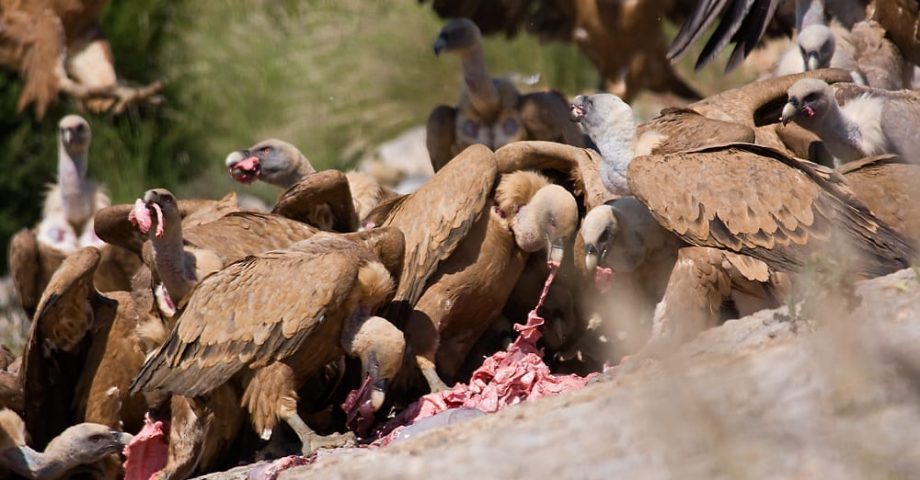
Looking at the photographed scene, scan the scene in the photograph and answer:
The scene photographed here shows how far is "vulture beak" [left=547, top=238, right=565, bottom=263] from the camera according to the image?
245 inches

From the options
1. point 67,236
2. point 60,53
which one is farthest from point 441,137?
point 60,53

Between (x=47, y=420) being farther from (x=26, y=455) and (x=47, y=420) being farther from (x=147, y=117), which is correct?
(x=147, y=117)

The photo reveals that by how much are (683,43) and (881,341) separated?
11.6ft

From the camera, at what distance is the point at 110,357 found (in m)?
6.77

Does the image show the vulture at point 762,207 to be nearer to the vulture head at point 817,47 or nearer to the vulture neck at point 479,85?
the vulture head at point 817,47

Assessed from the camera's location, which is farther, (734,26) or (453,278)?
(734,26)

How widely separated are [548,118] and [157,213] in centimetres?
285

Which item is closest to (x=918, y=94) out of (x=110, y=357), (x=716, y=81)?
(x=110, y=357)

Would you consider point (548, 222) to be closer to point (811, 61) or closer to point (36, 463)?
point (36, 463)

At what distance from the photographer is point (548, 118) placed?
8.79 metres

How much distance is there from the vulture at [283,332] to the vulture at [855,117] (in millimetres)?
1657

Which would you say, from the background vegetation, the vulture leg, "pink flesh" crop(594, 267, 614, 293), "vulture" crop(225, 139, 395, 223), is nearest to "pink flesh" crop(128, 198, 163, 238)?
"vulture" crop(225, 139, 395, 223)

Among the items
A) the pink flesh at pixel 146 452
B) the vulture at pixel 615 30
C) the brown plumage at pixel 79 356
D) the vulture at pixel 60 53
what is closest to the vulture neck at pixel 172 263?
the brown plumage at pixel 79 356

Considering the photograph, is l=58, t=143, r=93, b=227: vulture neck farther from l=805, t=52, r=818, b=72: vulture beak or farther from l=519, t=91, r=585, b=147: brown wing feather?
l=805, t=52, r=818, b=72: vulture beak
